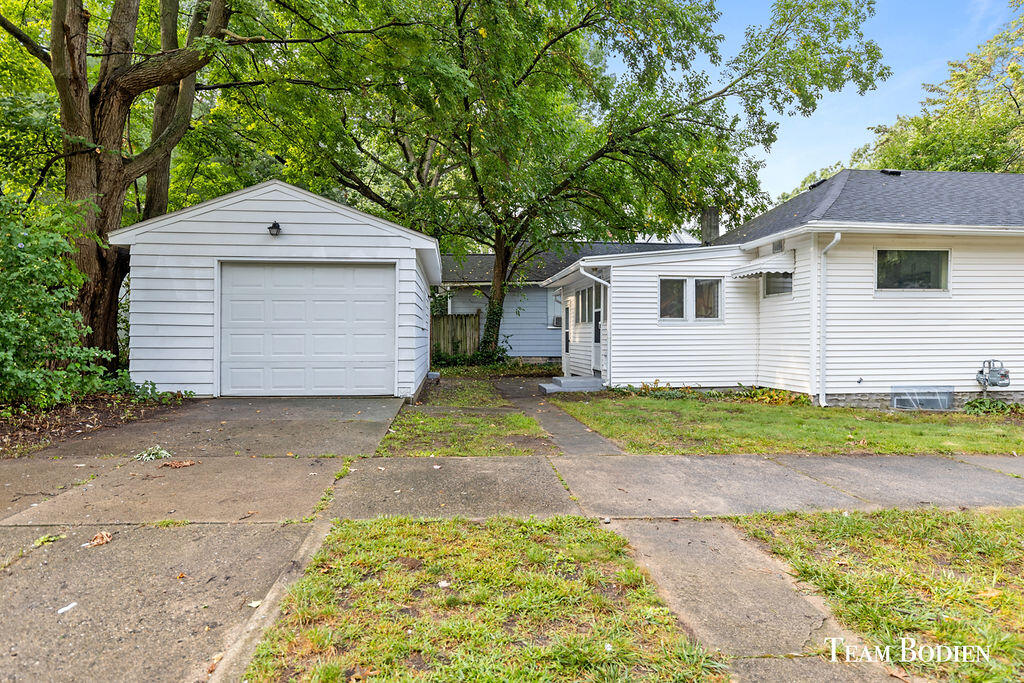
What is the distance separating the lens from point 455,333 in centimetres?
1725

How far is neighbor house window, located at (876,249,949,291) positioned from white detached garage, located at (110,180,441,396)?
26.4ft

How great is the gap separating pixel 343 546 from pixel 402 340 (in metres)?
5.69

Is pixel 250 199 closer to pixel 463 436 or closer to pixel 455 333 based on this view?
pixel 463 436

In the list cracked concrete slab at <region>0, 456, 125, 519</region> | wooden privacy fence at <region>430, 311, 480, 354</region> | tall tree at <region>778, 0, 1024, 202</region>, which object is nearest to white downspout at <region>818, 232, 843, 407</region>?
cracked concrete slab at <region>0, 456, 125, 519</region>

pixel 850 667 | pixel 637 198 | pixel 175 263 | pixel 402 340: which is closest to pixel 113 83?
pixel 175 263

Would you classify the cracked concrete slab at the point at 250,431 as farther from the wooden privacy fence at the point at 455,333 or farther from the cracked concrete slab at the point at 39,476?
the wooden privacy fence at the point at 455,333

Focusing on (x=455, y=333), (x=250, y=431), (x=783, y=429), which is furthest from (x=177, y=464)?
(x=455, y=333)

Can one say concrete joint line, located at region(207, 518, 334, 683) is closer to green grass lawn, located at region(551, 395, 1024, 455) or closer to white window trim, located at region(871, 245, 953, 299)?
green grass lawn, located at region(551, 395, 1024, 455)

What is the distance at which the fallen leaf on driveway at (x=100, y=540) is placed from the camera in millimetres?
2584

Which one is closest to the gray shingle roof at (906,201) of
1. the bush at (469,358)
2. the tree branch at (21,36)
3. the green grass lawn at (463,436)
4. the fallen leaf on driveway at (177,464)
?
the green grass lawn at (463,436)

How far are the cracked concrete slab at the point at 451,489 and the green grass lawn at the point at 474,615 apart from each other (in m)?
0.39

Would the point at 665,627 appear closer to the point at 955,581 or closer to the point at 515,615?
the point at 515,615

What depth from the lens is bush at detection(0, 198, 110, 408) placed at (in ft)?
16.9

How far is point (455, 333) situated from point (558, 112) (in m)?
7.94
